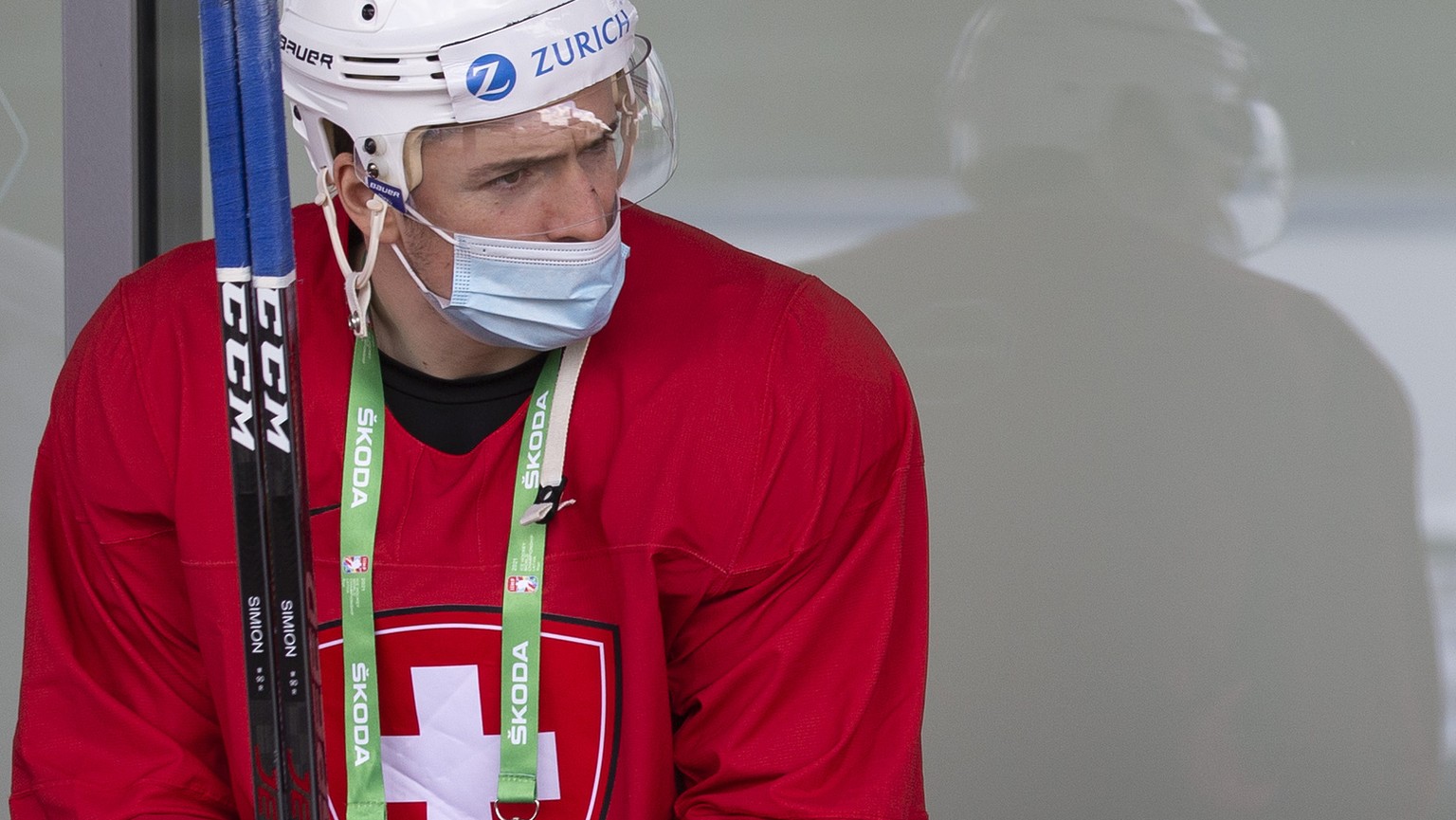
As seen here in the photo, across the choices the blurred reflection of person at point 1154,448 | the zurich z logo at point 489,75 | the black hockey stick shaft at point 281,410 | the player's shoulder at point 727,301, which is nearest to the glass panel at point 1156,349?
the blurred reflection of person at point 1154,448

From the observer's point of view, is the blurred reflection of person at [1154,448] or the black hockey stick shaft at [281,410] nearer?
the black hockey stick shaft at [281,410]

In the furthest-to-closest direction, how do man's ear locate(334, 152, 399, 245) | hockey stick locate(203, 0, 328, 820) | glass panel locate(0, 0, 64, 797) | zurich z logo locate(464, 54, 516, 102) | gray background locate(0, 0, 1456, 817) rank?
glass panel locate(0, 0, 64, 797) → gray background locate(0, 0, 1456, 817) → man's ear locate(334, 152, 399, 245) → zurich z logo locate(464, 54, 516, 102) → hockey stick locate(203, 0, 328, 820)

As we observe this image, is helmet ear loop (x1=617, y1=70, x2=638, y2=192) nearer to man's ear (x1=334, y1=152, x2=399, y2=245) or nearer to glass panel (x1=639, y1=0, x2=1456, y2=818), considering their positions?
man's ear (x1=334, y1=152, x2=399, y2=245)

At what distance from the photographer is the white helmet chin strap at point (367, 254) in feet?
4.53

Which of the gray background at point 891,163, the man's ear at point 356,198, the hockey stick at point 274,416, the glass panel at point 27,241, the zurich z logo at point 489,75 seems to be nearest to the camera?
the hockey stick at point 274,416

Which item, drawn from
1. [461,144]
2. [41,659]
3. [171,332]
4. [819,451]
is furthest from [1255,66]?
[41,659]

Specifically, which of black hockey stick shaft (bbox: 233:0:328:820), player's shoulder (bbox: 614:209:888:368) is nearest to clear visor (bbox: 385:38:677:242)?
player's shoulder (bbox: 614:209:888:368)

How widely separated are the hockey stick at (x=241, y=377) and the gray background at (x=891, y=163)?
1338 millimetres

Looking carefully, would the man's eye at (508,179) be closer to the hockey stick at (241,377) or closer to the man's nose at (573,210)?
the man's nose at (573,210)

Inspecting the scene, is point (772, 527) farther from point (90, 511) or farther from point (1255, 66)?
point (1255, 66)

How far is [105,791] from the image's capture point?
1499 mm

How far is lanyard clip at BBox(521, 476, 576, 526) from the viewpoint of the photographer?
55.1 inches

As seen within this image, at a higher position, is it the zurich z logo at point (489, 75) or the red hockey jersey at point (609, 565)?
the zurich z logo at point (489, 75)

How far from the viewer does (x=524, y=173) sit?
1.36m
